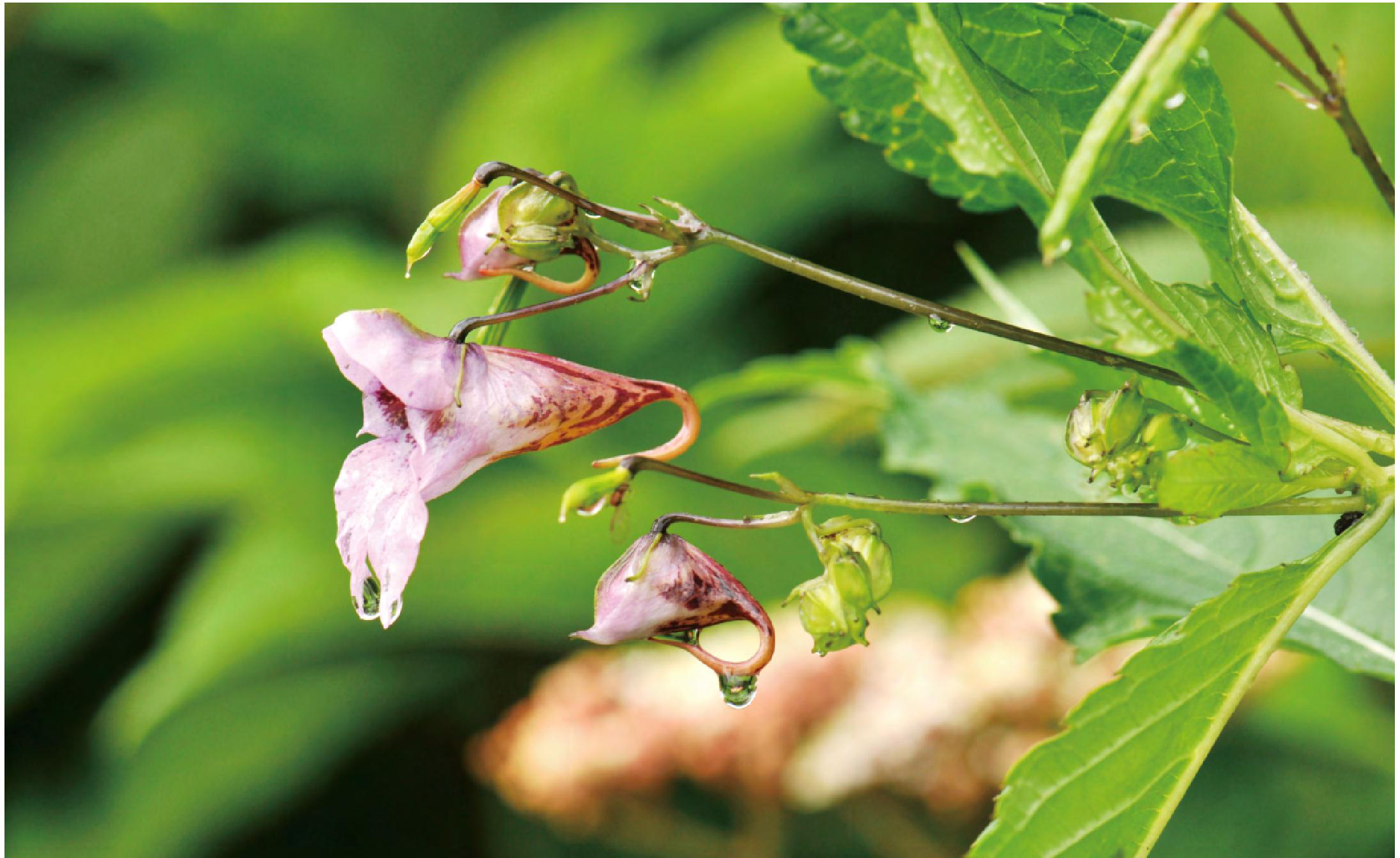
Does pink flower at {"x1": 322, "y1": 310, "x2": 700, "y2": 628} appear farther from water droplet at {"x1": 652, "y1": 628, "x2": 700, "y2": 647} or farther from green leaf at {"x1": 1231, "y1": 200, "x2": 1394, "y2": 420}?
green leaf at {"x1": 1231, "y1": 200, "x2": 1394, "y2": 420}

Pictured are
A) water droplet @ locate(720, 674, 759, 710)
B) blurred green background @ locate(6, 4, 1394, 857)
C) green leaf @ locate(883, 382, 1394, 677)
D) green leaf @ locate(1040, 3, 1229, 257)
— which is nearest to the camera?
green leaf @ locate(1040, 3, 1229, 257)

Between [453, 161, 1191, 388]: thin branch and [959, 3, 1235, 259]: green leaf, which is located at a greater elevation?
[959, 3, 1235, 259]: green leaf

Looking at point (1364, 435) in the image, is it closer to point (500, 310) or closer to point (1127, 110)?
point (1127, 110)

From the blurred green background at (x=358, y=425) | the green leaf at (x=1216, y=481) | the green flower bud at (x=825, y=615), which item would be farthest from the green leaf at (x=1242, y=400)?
the blurred green background at (x=358, y=425)

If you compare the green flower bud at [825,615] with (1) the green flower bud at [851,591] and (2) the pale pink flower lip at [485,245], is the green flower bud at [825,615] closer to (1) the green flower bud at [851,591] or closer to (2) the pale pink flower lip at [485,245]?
(1) the green flower bud at [851,591]

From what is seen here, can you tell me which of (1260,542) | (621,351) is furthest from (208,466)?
(1260,542)

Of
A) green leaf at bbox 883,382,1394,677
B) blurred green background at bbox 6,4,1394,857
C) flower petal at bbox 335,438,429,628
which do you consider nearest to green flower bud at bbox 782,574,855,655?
flower petal at bbox 335,438,429,628

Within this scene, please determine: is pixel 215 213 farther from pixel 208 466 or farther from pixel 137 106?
pixel 208 466
